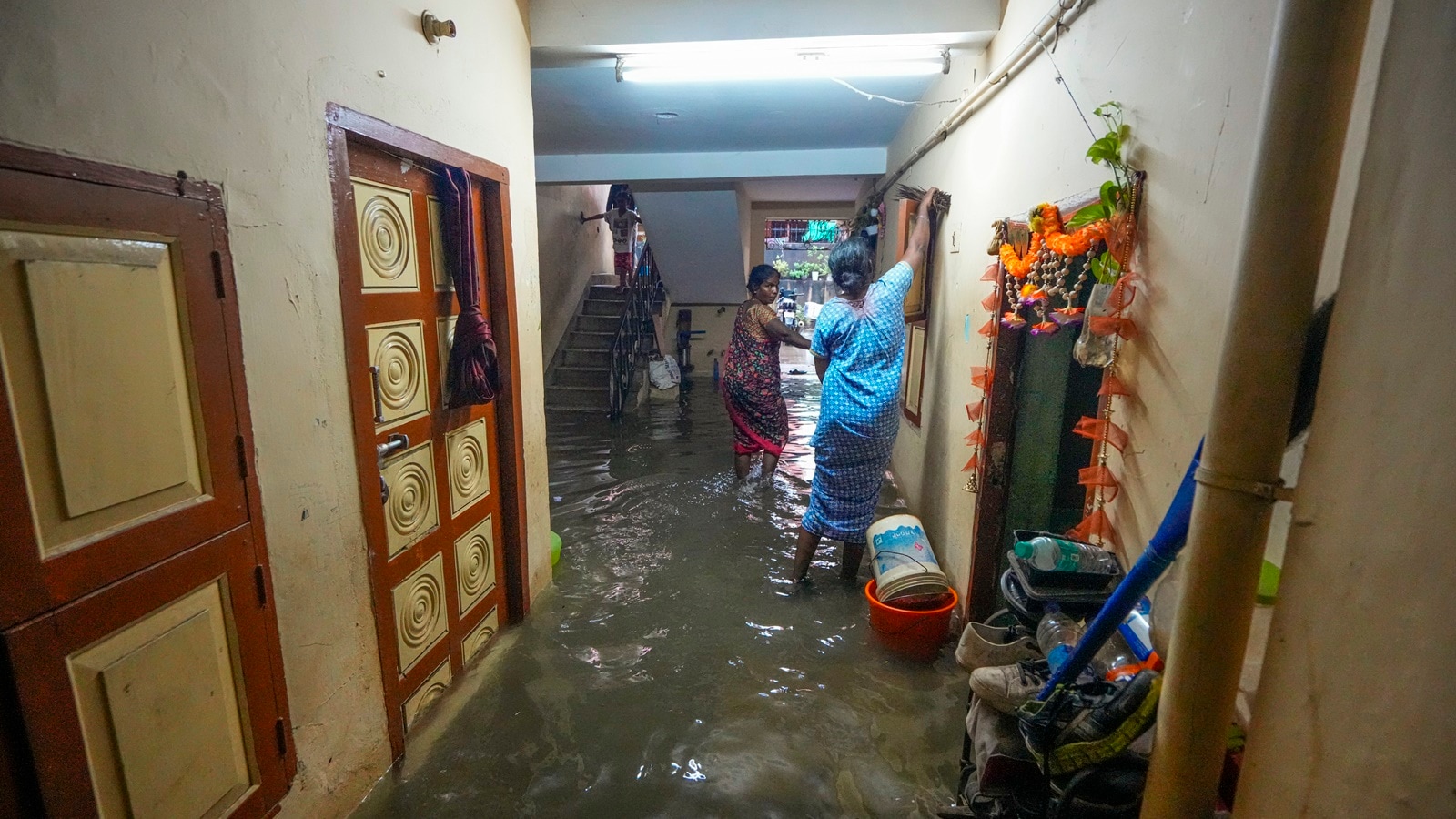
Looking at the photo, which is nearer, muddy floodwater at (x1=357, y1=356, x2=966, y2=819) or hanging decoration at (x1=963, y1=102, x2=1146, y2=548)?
hanging decoration at (x1=963, y1=102, x2=1146, y2=548)

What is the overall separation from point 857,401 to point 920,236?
1.03 meters

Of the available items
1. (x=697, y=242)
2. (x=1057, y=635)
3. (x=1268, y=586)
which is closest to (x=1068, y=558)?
(x=1057, y=635)

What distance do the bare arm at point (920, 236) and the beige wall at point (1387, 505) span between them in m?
2.61

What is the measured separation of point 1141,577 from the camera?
113 centimetres

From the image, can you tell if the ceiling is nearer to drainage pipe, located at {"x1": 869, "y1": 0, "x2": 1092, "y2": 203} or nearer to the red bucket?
drainage pipe, located at {"x1": 869, "y1": 0, "x2": 1092, "y2": 203}

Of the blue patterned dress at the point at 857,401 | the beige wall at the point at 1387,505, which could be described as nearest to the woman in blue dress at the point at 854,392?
the blue patterned dress at the point at 857,401

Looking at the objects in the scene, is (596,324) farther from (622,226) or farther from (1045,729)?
(1045,729)

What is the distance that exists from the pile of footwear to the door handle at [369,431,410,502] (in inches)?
72.1

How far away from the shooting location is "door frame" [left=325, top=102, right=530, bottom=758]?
1.83 metres

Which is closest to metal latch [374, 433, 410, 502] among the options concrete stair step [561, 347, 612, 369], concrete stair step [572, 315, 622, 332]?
concrete stair step [561, 347, 612, 369]

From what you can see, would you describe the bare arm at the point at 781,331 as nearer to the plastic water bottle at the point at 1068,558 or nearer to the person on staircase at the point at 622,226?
the plastic water bottle at the point at 1068,558

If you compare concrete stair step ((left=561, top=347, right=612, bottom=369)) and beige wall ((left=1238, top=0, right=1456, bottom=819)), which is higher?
beige wall ((left=1238, top=0, right=1456, bottom=819))

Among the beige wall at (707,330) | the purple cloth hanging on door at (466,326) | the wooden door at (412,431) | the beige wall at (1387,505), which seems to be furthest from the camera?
the beige wall at (707,330)

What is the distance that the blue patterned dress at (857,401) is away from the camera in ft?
10.2
